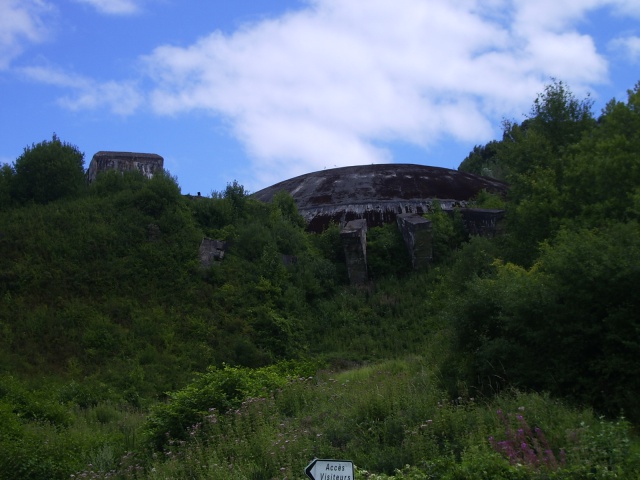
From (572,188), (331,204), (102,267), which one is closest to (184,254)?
(102,267)

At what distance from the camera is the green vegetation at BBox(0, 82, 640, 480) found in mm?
9289

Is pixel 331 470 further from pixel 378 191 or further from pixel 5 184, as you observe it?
pixel 378 191

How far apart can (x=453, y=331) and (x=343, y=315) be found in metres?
12.4

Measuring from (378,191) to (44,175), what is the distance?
1492cm

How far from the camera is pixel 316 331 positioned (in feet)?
80.2

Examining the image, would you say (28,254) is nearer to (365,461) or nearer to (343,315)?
(343,315)

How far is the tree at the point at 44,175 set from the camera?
29844 mm

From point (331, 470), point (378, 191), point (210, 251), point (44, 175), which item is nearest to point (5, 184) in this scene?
point (44, 175)

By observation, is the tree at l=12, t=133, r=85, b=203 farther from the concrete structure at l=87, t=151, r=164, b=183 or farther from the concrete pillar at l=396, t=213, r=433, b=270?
the concrete pillar at l=396, t=213, r=433, b=270

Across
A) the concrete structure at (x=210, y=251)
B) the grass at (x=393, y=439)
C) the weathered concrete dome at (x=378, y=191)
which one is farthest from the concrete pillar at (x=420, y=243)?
the grass at (x=393, y=439)

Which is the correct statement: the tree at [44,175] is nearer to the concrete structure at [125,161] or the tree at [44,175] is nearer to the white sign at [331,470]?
the concrete structure at [125,161]

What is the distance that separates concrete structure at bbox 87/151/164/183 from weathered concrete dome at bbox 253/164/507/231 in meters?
5.96

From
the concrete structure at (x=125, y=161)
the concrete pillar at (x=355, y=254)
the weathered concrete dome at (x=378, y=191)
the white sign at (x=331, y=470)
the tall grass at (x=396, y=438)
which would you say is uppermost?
the concrete structure at (x=125, y=161)

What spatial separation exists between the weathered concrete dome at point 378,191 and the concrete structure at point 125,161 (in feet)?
19.5
